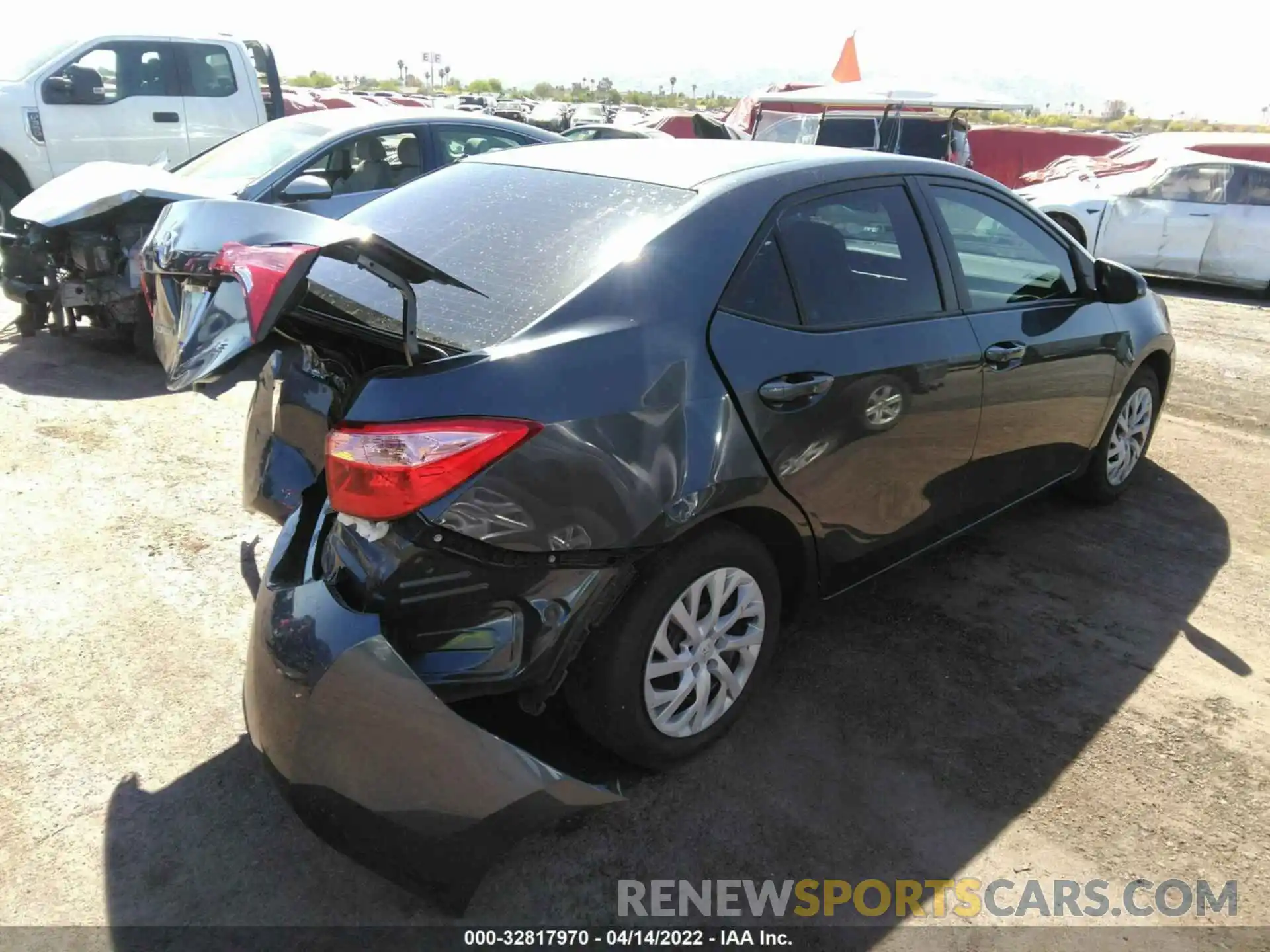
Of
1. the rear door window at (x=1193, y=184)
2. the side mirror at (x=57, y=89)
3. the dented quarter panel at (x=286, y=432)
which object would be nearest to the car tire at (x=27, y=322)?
the side mirror at (x=57, y=89)

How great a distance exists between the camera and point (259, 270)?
1.94 metres

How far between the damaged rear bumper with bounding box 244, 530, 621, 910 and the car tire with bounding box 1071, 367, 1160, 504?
11.1 ft

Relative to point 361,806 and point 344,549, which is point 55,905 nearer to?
point 361,806

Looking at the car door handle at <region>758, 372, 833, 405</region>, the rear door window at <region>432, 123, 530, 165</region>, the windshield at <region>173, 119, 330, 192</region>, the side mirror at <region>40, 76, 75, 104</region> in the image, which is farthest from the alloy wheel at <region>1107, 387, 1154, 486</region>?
the side mirror at <region>40, 76, 75, 104</region>

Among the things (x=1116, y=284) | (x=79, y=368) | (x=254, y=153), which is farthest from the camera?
(x=254, y=153)

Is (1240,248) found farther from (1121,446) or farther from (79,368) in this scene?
(79,368)

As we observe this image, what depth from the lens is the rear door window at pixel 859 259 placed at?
2.82 meters

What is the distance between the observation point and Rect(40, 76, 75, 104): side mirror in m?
8.73

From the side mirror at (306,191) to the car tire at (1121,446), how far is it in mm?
4674

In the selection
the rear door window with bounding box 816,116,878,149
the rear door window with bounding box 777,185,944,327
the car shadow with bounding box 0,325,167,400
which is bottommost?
the car shadow with bounding box 0,325,167,400

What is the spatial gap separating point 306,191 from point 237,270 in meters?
4.31

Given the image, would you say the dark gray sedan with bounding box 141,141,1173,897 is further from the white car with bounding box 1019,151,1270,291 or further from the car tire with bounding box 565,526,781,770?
the white car with bounding box 1019,151,1270,291

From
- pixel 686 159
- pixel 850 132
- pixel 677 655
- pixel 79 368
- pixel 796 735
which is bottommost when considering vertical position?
pixel 79 368

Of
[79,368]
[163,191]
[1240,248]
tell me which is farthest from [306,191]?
[1240,248]
